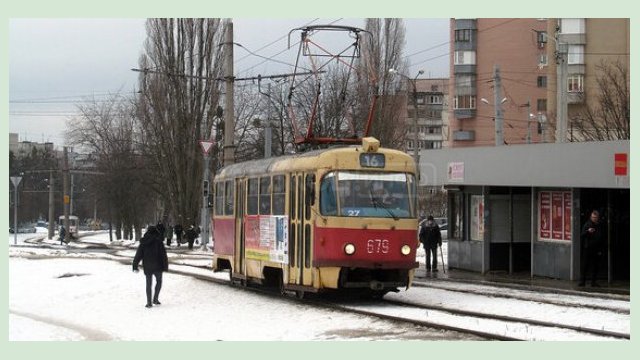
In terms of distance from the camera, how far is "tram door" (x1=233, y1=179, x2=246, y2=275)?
21.2 m

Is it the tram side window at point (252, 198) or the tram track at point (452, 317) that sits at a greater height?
the tram side window at point (252, 198)

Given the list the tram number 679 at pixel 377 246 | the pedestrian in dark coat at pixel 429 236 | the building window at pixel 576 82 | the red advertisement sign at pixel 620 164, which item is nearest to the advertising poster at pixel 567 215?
the red advertisement sign at pixel 620 164

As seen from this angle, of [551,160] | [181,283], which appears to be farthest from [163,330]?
[551,160]

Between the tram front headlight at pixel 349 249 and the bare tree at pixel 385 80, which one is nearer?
the tram front headlight at pixel 349 249

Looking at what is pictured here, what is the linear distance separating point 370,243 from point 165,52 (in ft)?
115

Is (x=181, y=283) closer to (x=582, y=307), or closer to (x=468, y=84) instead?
(x=582, y=307)

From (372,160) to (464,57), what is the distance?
2692 inches

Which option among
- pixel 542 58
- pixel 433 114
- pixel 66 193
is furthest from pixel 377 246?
pixel 433 114

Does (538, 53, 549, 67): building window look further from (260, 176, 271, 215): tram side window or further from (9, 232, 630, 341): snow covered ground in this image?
(260, 176, 271, 215): tram side window

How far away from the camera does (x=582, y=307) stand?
53.8 ft

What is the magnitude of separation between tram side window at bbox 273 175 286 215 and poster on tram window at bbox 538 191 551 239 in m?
7.40

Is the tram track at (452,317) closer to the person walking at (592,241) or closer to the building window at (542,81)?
the person walking at (592,241)

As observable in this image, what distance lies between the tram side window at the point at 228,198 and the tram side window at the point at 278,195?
125 inches

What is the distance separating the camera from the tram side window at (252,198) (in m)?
20.2
